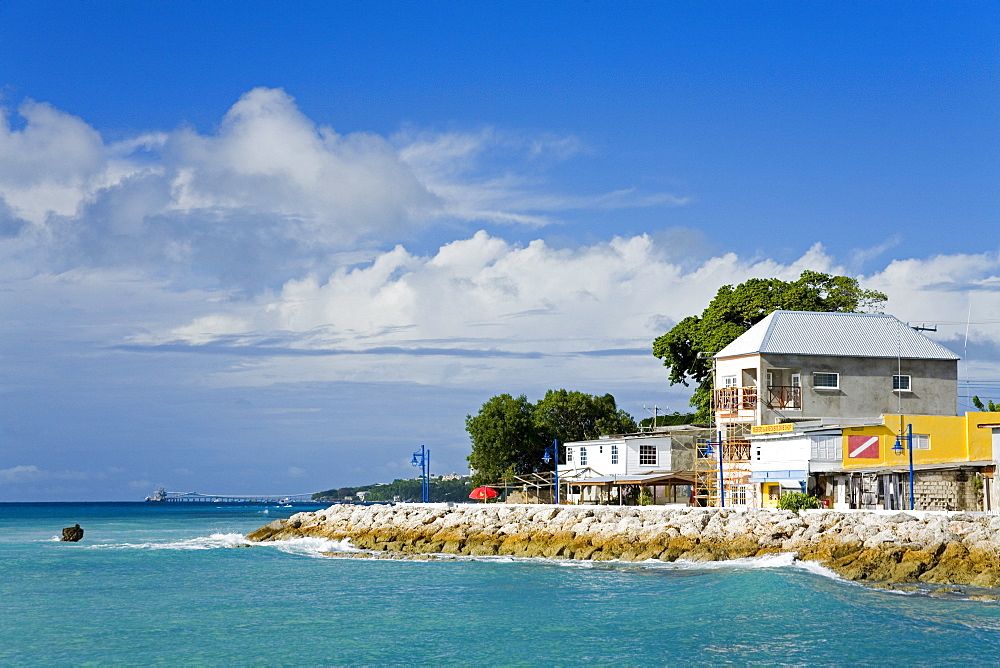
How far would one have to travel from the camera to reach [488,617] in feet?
92.4

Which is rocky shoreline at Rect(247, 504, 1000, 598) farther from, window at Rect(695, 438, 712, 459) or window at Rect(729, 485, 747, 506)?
window at Rect(695, 438, 712, 459)

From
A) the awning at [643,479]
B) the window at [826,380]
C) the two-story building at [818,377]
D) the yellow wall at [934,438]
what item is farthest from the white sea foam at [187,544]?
the yellow wall at [934,438]

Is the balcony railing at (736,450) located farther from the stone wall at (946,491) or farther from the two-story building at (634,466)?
the stone wall at (946,491)

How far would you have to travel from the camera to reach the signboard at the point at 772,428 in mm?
48750

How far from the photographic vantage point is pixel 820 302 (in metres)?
67.0

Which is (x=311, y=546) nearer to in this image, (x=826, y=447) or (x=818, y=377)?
(x=826, y=447)

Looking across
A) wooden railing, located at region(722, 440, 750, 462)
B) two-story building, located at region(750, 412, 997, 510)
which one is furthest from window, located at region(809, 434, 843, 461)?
wooden railing, located at region(722, 440, 750, 462)

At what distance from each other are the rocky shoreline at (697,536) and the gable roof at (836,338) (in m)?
14.9

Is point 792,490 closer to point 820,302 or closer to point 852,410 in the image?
point 852,410

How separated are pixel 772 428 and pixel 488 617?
25634 mm

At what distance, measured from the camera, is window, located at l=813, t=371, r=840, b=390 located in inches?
2188

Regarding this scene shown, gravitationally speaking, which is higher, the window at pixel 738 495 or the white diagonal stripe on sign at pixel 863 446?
the white diagonal stripe on sign at pixel 863 446

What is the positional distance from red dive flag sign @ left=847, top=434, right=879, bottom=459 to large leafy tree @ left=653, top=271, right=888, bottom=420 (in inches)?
679

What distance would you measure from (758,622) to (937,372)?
117ft
